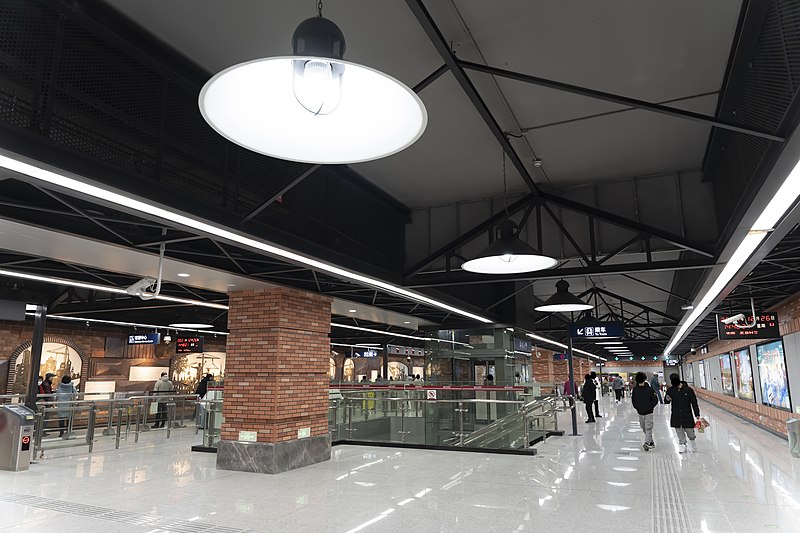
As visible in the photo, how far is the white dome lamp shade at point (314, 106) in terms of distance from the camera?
214 centimetres

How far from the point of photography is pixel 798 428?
10.5 meters

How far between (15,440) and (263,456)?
14.5 feet

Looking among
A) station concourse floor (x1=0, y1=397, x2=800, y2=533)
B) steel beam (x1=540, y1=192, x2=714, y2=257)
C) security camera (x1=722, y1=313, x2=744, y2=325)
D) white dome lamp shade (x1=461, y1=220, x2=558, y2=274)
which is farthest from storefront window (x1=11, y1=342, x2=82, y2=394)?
security camera (x1=722, y1=313, x2=744, y2=325)

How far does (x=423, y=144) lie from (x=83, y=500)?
21.2 ft

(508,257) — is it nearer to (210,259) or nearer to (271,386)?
(210,259)

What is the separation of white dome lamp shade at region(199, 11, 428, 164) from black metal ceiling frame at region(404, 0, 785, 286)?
57.2 inches

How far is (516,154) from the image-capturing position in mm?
6426

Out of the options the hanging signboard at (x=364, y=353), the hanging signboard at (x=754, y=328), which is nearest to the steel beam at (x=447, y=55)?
the hanging signboard at (x=754, y=328)

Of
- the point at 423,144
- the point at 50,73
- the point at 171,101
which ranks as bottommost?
the point at 50,73

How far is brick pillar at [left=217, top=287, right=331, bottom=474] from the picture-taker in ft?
28.8

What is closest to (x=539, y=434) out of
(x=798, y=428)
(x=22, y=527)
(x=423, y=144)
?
(x=798, y=428)

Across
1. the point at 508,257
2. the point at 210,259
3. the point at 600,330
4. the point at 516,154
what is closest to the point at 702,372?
the point at 600,330

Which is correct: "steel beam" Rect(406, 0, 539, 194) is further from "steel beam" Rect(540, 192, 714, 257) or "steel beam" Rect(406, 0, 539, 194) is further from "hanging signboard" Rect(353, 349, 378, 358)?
"hanging signboard" Rect(353, 349, 378, 358)

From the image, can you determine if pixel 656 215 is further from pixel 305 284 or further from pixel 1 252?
pixel 1 252
